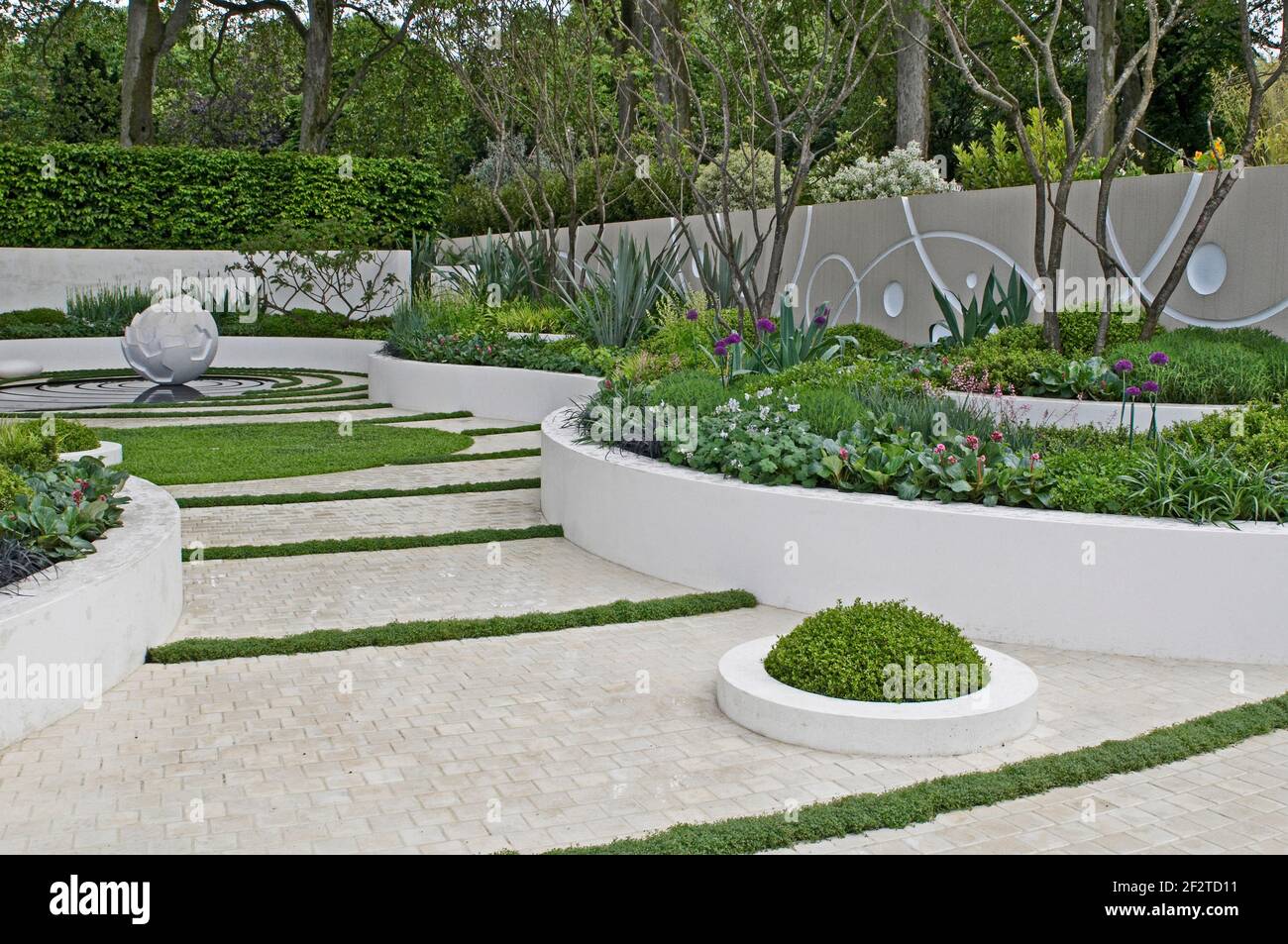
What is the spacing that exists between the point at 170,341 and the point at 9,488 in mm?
11620

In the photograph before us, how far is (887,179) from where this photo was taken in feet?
53.0

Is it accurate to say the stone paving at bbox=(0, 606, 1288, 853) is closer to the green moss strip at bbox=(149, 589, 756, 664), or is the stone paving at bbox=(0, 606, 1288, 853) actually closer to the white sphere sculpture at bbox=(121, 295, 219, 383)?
the green moss strip at bbox=(149, 589, 756, 664)

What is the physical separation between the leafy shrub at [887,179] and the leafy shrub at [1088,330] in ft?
18.6

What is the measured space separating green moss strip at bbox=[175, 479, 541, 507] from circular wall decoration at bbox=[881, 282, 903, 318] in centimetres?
529

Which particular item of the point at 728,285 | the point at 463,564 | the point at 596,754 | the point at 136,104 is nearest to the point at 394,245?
the point at 136,104

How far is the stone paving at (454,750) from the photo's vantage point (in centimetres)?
385

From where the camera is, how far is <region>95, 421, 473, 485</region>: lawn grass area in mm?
10391

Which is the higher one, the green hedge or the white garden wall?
the green hedge

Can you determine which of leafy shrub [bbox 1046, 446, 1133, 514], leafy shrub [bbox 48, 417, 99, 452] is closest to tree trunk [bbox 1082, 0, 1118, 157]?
leafy shrub [bbox 1046, 446, 1133, 514]

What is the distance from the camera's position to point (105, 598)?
201 inches

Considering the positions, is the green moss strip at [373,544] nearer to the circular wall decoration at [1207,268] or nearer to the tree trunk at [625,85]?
the circular wall decoration at [1207,268]

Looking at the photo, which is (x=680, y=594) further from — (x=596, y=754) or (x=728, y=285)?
(x=728, y=285)

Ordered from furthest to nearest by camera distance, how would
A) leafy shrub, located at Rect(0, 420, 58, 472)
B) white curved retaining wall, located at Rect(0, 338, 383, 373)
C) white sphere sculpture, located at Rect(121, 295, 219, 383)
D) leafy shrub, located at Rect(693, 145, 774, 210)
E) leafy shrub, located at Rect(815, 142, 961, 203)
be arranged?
white curved retaining wall, located at Rect(0, 338, 383, 373), leafy shrub, located at Rect(693, 145, 774, 210), white sphere sculpture, located at Rect(121, 295, 219, 383), leafy shrub, located at Rect(815, 142, 961, 203), leafy shrub, located at Rect(0, 420, 58, 472)

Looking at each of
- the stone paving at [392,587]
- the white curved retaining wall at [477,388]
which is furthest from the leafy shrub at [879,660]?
the white curved retaining wall at [477,388]
